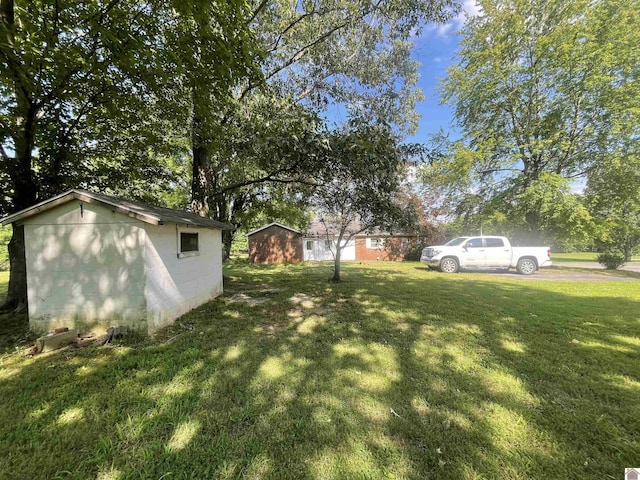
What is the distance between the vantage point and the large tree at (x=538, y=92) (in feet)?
42.3

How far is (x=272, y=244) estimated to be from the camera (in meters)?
20.1

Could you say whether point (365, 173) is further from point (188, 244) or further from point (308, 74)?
point (308, 74)

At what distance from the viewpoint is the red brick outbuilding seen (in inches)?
787

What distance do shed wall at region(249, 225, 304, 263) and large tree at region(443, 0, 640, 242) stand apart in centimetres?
1240

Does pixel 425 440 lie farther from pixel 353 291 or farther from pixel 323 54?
pixel 323 54

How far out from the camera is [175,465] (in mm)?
1930

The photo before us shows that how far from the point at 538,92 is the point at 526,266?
1018 centimetres

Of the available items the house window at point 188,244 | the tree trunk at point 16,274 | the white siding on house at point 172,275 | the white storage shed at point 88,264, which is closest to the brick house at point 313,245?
the white siding on house at point 172,275

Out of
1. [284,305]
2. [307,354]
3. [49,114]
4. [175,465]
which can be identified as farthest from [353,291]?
[49,114]

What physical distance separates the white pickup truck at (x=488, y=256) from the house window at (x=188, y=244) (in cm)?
1168

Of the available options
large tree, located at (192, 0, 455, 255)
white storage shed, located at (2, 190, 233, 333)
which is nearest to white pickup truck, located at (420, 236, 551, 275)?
large tree, located at (192, 0, 455, 255)

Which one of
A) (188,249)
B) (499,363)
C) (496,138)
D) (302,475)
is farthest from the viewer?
(496,138)

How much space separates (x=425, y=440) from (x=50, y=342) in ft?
17.8

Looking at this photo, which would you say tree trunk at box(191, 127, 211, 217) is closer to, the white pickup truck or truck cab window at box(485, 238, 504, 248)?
the white pickup truck
